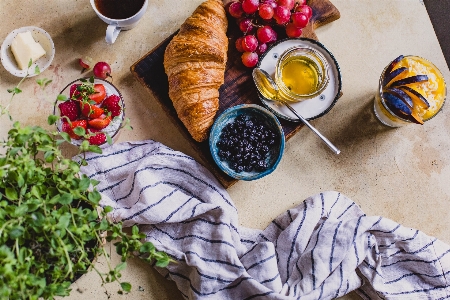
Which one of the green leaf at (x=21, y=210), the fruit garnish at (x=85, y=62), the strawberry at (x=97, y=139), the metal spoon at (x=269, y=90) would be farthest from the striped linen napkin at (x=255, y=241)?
the green leaf at (x=21, y=210)

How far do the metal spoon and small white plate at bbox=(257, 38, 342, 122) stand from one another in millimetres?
17

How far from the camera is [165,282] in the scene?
60.5 inches

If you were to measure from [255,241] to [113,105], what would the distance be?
619mm

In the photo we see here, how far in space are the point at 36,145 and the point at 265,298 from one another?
2.57 feet

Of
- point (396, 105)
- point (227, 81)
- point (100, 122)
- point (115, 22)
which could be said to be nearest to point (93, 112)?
point (100, 122)

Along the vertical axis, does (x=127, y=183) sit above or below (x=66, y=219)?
below

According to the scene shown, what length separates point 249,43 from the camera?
1.55 metres

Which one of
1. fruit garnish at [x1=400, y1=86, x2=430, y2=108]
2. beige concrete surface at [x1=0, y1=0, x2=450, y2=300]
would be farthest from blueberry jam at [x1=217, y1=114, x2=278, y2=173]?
fruit garnish at [x1=400, y1=86, x2=430, y2=108]

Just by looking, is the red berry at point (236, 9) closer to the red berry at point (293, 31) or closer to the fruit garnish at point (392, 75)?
the red berry at point (293, 31)

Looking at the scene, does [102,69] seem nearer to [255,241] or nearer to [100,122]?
[100,122]

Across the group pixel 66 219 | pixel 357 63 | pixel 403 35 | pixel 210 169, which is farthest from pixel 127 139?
pixel 403 35

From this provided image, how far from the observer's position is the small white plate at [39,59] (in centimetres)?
158

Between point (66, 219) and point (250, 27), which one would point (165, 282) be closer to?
point (66, 219)

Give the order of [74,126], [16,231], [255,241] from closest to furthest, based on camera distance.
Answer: [16,231] < [74,126] < [255,241]
